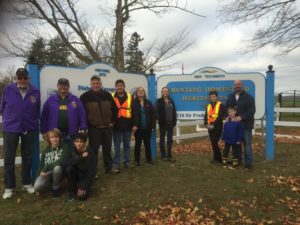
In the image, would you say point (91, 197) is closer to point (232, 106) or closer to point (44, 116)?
point (44, 116)

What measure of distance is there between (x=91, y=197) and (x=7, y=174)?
147 cm

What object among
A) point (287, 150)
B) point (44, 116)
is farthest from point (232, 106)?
point (44, 116)

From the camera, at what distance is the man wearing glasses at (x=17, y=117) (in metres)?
5.60

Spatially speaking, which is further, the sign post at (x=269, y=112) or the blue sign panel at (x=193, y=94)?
the blue sign panel at (x=193, y=94)

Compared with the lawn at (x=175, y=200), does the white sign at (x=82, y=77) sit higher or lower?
higher

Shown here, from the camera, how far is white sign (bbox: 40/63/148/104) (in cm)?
656

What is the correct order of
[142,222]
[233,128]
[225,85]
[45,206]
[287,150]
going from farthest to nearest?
[287,150], [225,85], [233,128], [45,206], [142,222]

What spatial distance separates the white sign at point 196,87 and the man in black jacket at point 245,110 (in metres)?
1.28

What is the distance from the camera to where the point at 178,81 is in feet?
29.5

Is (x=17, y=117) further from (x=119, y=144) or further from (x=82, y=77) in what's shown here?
(x=119, y=144)

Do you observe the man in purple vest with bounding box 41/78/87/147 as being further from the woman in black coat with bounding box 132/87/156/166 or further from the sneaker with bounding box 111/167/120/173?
the woman in black coat with bounding box 132/87/156/166

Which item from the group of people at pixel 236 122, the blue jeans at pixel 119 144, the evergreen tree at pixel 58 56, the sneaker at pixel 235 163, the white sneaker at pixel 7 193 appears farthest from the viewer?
the evergreen tree at pixel 58 56

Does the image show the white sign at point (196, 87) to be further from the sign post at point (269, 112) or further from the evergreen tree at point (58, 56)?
the evergreen tree at point (58, 56)

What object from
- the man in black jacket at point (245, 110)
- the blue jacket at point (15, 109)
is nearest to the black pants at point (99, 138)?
the blue jacket at point (15, 109)
